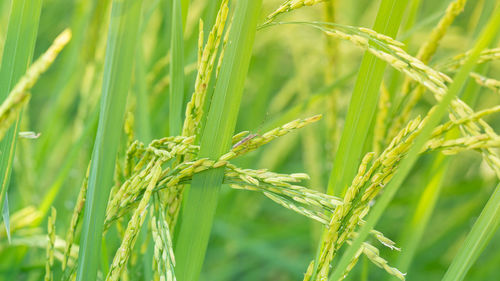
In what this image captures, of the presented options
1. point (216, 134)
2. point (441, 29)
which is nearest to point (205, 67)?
point (216, 134)

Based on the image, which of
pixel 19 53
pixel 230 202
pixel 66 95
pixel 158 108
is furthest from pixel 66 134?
pixel 19 53

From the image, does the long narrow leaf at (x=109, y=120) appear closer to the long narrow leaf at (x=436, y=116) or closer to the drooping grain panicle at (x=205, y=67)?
the drooping grain panicle at (x=205, y=67)

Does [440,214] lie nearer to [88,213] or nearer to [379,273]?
[379,273]

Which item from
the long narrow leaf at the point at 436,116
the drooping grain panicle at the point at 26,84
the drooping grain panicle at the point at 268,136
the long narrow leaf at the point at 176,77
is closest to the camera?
the drooping grain panicle at the point at 26,84

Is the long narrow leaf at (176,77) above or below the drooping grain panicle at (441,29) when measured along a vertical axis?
below

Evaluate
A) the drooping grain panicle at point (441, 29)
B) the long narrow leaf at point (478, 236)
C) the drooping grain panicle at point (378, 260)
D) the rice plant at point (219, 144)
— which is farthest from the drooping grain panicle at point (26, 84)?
the drooping grain panicle at point (441, 29)

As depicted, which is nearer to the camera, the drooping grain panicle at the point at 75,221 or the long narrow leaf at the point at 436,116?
the long narrow leaf at the point at 436,116

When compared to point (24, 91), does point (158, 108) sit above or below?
below

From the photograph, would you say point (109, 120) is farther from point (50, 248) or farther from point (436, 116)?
point (436, 116)
